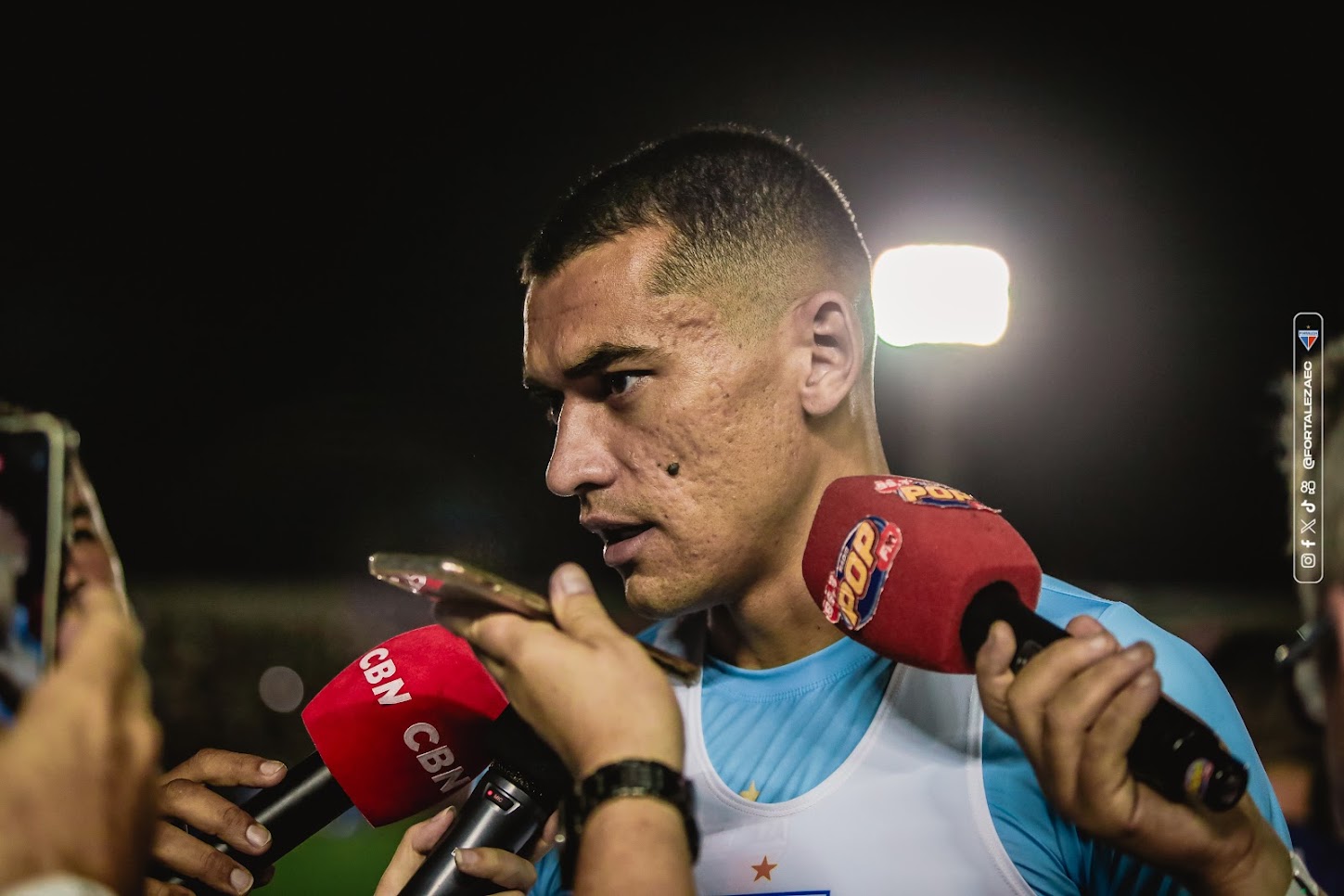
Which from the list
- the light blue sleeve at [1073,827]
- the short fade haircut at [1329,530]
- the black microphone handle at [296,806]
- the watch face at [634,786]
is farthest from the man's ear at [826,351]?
the black microphone handle at [296,806]

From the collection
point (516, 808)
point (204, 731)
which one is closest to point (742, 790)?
point (516, 808)

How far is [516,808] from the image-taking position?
127cm

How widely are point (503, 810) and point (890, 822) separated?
0.53 metres

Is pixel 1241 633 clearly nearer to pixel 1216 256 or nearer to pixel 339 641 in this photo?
pixel 1216 256

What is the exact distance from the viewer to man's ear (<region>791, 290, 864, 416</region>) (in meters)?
1.61

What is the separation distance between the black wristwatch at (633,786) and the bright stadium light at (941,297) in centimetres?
303

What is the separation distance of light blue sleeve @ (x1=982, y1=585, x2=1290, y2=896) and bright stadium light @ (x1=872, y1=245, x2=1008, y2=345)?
8.22 ft

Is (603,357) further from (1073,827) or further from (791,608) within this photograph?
(1073,827)

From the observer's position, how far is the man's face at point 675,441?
1.54 m

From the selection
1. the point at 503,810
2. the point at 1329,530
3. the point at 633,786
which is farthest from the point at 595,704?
the point at 1329,530

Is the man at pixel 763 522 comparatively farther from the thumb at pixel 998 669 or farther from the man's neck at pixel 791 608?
the thumb at pixel 998 669

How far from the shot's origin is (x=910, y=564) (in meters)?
1.12

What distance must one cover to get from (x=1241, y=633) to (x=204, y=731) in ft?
24.5

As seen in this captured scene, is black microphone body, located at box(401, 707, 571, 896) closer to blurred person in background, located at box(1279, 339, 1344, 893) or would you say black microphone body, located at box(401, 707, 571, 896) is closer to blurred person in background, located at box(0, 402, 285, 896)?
blurred person in background, located at box(0, 402, 285, 896)
